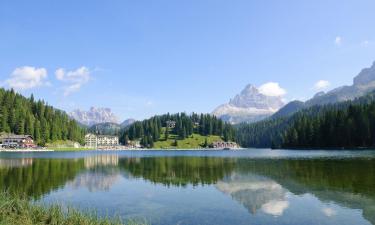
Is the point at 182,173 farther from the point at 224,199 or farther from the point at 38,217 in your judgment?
the point at 38,217

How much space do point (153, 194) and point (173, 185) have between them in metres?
8.30

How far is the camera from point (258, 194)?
42.3 m

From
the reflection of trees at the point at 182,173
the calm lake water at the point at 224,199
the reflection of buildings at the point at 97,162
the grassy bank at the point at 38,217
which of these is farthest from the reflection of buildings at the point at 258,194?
the reflection of buildings at the point at 97,162

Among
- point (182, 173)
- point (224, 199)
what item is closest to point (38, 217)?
point (224, 199)

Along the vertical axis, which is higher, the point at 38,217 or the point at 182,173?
the point at 38,217

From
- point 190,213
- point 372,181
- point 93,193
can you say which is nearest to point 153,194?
point 93,193

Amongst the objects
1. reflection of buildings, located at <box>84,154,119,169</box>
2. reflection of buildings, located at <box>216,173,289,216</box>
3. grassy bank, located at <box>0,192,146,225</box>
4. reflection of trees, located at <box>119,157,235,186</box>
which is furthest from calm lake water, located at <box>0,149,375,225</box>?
reflection of buildings, located at <box>84,154,119,169</box>

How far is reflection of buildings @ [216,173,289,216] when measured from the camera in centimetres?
3403

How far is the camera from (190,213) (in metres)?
31.7

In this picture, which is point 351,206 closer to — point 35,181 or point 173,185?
point 173,185

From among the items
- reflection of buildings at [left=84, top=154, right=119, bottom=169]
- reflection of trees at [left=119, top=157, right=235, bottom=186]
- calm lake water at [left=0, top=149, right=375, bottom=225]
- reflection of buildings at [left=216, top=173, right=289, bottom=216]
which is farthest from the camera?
reflection of buildings at [left=84, top=154, right=119, bottom=169]

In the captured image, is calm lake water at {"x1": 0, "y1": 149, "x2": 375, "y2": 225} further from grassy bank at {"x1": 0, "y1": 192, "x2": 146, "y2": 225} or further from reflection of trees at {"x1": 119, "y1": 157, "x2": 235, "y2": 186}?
grassy bank at {"x1": 0, "y1": 192, "x2": 146, "y2": 225}

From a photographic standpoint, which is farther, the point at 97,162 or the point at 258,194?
the point at 97,162

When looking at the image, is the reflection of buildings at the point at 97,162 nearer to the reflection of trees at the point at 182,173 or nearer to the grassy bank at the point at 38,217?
the reflection of trees at the point at 182,173
